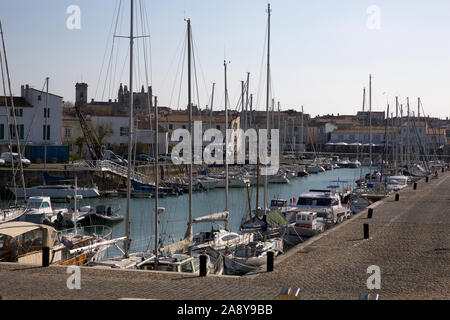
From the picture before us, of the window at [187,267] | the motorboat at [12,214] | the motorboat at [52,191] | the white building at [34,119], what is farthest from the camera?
the white building at [34,119]

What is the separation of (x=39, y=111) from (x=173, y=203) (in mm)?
22850

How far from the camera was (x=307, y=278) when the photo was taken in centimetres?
1429

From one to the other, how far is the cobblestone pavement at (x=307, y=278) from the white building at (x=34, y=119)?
4581 cm

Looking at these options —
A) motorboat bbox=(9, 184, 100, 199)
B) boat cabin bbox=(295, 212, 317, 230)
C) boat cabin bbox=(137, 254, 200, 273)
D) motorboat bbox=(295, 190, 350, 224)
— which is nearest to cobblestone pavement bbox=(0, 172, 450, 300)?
boat cabin bbox=(137, 254, 200, 273)

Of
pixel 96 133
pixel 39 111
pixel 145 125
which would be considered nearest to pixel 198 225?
pixel 39 111

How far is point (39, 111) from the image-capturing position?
60.8 m

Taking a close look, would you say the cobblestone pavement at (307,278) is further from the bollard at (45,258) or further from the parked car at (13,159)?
the parked car at (13,159)

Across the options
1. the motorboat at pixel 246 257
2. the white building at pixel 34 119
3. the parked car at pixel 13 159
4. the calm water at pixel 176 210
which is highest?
the white building at pixel 34 119

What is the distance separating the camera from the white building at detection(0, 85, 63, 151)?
59.5 m

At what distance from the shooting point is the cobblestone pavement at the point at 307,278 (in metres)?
12.4

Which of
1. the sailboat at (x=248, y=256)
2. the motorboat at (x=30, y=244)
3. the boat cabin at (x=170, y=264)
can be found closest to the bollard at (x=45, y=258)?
the motorboat at (x=30, y=244)

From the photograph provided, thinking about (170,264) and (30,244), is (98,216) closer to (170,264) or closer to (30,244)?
(30,244)

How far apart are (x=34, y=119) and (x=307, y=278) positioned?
51.5 m

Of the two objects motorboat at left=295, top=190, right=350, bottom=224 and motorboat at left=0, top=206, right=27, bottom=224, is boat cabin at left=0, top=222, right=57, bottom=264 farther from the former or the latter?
motorboat at left=295, top=190, right=350, bottom=224
